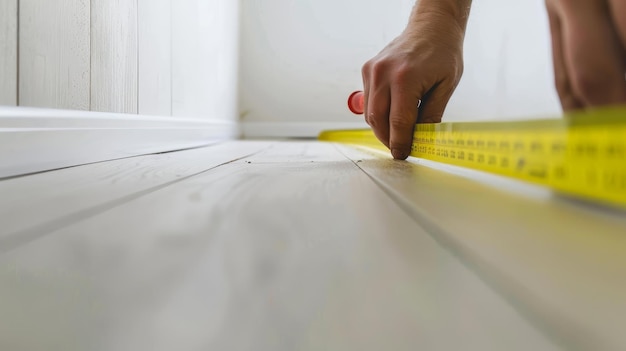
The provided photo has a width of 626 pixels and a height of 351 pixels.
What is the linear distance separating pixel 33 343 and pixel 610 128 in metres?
0.39

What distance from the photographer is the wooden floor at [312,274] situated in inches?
7.3

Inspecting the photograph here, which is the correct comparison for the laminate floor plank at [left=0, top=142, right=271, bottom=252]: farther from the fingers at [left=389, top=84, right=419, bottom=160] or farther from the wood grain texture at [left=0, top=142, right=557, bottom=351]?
the fingers at [left=389, top=84, right=419, bottom=160]

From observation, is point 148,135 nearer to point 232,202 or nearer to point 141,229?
point 232,202

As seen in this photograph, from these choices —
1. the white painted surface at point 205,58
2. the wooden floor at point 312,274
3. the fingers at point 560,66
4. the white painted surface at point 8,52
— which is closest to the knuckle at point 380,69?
the fingers at point 560,66

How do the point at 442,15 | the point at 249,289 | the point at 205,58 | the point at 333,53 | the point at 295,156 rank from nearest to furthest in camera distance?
1. the point at 249,289
2. the point at 442,15
3. the point at 295,156
4. the point at 205,58
5. the point at 333,53

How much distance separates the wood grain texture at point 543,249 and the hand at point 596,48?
35 cm

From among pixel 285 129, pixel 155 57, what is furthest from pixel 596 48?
pixel 285 129

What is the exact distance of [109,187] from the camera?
0.58m

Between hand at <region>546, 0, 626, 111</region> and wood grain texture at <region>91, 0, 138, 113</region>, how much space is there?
871 mm

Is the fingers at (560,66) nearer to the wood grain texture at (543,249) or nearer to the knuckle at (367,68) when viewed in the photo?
the knuckle at (367,68)

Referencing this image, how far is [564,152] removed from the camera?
0.41 meters

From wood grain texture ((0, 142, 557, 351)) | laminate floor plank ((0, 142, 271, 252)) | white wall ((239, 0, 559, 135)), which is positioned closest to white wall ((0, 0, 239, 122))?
laminate floor plank ((0, 142, 271, 252))

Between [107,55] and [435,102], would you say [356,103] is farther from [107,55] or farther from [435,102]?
[107,55]

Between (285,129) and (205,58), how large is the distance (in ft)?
4.22
